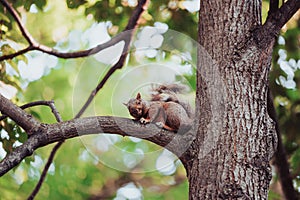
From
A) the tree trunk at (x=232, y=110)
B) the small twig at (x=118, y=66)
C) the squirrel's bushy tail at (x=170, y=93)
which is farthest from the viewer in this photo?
the small twig at (x=118, y=66)

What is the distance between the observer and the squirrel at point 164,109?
2.98 metres

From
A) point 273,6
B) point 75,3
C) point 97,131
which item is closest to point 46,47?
point 75,3

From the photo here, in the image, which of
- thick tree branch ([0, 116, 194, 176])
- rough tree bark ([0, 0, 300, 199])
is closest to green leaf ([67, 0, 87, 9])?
rough tree bark ([0, 0, 300, 199])

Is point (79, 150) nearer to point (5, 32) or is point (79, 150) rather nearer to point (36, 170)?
point (36, 170)

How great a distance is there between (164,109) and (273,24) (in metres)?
0.70

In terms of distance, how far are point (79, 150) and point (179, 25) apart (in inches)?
83.4

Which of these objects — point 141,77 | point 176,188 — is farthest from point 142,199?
point 141,77

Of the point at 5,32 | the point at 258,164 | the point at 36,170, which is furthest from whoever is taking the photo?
the point at 36,170

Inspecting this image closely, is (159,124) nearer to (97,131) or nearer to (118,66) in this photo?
(97,131)

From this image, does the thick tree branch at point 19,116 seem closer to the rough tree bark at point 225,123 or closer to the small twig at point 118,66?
the rough tree bark at point 225,123

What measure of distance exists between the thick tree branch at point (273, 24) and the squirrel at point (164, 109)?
476 mm

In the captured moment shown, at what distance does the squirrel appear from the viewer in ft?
9.77

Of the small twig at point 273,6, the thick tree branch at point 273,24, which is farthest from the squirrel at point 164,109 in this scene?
the small twig at point 273,6

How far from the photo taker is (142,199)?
20.5 ft
